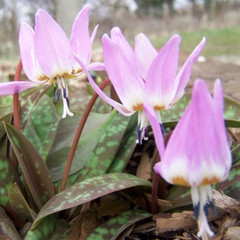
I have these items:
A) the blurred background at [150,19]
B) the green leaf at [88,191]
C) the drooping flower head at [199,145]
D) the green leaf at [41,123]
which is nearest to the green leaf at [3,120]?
the green leaf at [41,123]

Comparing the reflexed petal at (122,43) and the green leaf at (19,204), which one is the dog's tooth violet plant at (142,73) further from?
the green leaf at (19,204)

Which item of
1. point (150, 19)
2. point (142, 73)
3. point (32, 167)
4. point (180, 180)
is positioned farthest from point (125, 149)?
point (150, 19)

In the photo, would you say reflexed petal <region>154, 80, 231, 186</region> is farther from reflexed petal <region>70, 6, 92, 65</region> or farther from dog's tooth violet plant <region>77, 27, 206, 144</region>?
reflexed petal <region>70, 6, 92, 65</region>

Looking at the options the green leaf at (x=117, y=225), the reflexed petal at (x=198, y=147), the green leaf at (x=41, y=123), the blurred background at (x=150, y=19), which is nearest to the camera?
the reflexed petal at (x=198, y=147)

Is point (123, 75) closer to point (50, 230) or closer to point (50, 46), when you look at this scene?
point (50, 46)

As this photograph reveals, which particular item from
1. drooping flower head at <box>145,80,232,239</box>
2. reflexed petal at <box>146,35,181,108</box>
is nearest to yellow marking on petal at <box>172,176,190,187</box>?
drooping flower head at <box>145,80,232,239</box>
